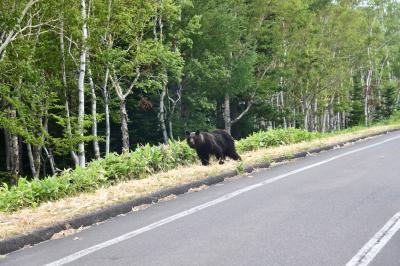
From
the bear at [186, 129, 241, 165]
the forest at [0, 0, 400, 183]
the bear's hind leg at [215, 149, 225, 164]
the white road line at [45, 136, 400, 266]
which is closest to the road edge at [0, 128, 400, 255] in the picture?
the white road line at [45, 136, 400, 266]

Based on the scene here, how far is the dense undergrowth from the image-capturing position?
8751 millimetres

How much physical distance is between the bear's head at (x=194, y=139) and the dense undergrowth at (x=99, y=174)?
684mm

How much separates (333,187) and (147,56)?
1570cm

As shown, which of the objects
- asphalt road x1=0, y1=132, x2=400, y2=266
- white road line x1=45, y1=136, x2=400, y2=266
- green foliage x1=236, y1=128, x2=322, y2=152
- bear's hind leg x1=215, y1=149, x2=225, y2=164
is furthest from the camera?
green foliage x1=236, y1=128, x2=322, y2=152

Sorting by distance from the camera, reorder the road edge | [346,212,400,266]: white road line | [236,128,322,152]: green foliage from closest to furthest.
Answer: [346,212,400,266]: white road line
the road edge
[236,128,322,152]: green foliage

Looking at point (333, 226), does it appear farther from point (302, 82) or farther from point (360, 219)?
point (302, 82)

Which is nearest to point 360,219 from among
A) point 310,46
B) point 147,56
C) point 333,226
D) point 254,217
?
point 333,226

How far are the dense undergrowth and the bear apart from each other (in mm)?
701

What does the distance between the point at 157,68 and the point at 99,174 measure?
1679cm

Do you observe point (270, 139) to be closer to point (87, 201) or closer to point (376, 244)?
point (87, 201)

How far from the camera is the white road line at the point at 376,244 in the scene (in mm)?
4961

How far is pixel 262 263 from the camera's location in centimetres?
498

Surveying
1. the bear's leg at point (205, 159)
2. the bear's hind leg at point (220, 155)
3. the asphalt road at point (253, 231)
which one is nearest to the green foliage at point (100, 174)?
the bear's leg at point (205, 159)

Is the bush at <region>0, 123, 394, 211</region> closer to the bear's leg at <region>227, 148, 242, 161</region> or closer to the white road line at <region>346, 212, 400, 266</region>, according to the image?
the bear's leg at <region>227, 148, 242, 161</region>
